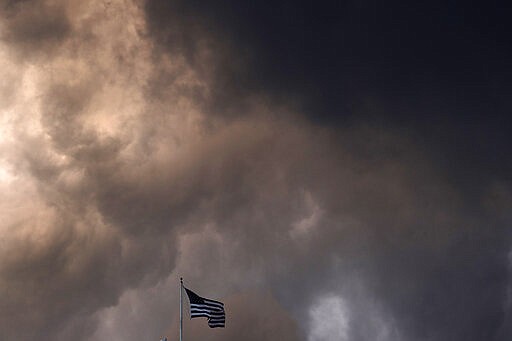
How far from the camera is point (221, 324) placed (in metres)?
63.8

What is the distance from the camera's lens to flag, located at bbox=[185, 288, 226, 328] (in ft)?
200

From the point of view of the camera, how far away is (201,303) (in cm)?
6188

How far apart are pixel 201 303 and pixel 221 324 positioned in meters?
4.39

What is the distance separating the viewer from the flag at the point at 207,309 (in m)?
60.8

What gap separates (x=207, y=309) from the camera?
62.6 meters
